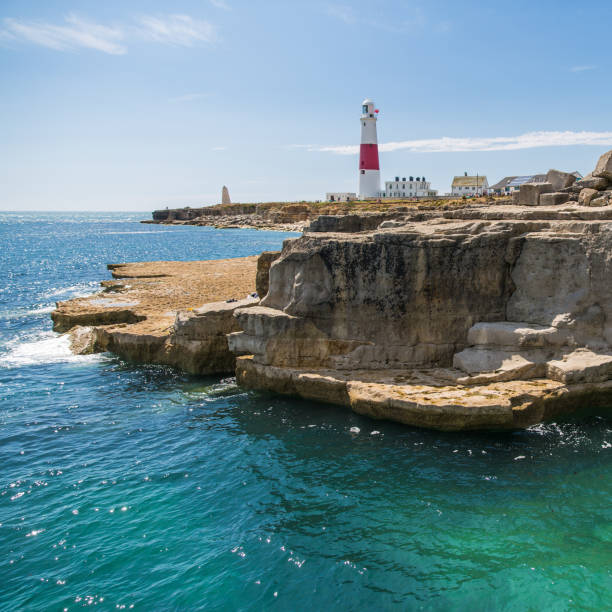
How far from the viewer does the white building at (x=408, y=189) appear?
124912 millimetres

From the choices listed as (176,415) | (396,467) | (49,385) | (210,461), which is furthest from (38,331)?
(396,467)

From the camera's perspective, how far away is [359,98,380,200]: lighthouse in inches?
3871

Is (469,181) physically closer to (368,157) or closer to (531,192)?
(368,157)

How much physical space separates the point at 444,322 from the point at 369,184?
289 feet

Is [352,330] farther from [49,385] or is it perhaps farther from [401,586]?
[49,385]

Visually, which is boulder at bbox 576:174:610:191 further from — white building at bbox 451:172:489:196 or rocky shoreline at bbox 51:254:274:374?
white building at bbox 451:172:489:196

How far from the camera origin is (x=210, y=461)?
49.0ft

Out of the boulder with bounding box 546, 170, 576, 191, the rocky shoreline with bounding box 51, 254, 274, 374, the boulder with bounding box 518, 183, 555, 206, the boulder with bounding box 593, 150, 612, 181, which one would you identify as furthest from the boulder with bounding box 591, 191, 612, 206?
the rocky shoreline with bounding box 51, 254, 274, 374

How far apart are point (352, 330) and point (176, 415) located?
266 inches

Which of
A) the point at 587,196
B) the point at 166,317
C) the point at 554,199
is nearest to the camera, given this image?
the point at 587,196

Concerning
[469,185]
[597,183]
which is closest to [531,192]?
[597,183]

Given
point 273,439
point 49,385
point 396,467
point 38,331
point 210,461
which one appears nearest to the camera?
point 396,467

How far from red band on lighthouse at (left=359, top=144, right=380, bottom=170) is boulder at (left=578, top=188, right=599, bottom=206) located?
79175 millimetres

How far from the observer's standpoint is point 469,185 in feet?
382
